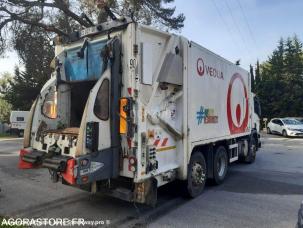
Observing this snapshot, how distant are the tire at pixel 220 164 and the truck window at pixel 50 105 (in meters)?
3.96

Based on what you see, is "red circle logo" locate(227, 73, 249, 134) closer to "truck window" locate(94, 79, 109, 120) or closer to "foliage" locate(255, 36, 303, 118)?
"truck window" locate(94, 79, 109, 120)

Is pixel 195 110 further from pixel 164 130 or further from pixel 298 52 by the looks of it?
pixel 298 52

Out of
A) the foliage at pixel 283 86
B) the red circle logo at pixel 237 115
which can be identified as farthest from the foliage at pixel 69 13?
the foliage at pixel 283 86

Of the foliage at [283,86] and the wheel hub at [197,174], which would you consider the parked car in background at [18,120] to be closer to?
the foliage at [283,86]

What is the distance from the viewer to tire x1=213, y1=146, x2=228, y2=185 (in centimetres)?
795

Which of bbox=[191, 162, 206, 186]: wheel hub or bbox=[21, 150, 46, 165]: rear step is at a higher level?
bbox=[21, 150, 46, 165]: rear step

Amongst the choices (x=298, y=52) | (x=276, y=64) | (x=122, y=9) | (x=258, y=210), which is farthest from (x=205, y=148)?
(x=298, y=52)

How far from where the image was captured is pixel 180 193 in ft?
22.8

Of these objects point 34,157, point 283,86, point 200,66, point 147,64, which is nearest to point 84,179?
point 34,157

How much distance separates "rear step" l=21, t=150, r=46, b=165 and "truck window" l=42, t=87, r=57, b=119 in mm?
813

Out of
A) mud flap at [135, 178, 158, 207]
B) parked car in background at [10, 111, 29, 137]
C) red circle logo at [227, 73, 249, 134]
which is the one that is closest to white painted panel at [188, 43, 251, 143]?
red circle logo at [227, 73, 249, 134]

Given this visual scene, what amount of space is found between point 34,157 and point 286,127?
22422 mm

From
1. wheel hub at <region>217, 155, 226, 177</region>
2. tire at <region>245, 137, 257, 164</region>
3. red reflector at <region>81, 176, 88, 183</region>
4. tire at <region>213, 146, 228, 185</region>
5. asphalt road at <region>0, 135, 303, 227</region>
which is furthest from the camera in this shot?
tire at <region>245, 137, 257, 164</region>

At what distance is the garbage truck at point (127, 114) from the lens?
5.16 meters
